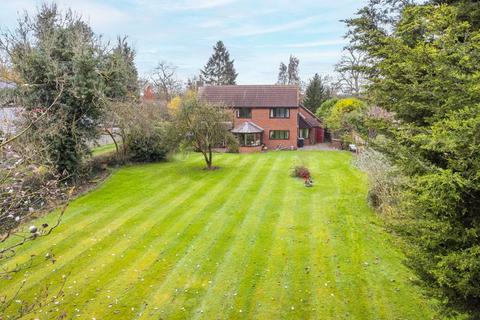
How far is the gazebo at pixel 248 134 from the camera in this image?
36.4 metres

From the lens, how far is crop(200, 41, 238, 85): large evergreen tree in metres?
68.0

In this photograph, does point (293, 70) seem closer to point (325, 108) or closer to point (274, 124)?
point (325, 108)

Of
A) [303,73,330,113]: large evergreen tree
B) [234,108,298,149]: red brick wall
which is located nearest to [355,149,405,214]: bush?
[234,108,298,149]: red brick wall

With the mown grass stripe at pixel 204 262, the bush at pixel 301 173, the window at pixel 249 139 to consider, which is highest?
the window at pixel 249 139

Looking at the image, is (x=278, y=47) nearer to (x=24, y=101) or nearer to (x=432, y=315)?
(x=24, y=101)

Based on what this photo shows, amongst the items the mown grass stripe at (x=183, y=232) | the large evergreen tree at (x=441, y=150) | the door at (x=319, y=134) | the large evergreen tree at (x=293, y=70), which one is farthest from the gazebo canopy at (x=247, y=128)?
the large evergreen tree at (x=293, y=70)

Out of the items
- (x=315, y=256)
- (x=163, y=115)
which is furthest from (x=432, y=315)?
(x=163, y=115)

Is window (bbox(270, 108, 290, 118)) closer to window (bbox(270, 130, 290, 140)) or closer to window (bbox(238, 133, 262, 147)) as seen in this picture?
window (bbox(270, 130, 290, 140))

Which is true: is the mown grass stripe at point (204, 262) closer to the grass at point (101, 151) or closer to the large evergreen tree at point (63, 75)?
the large evergreen tree at point (63, 75)

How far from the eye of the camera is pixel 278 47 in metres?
41.5

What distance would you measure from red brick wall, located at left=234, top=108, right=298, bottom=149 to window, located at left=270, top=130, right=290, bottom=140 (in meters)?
0.33

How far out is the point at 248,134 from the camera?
36.9 meters

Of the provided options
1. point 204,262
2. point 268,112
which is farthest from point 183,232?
point 268,112

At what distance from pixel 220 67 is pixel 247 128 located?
34.9 m
